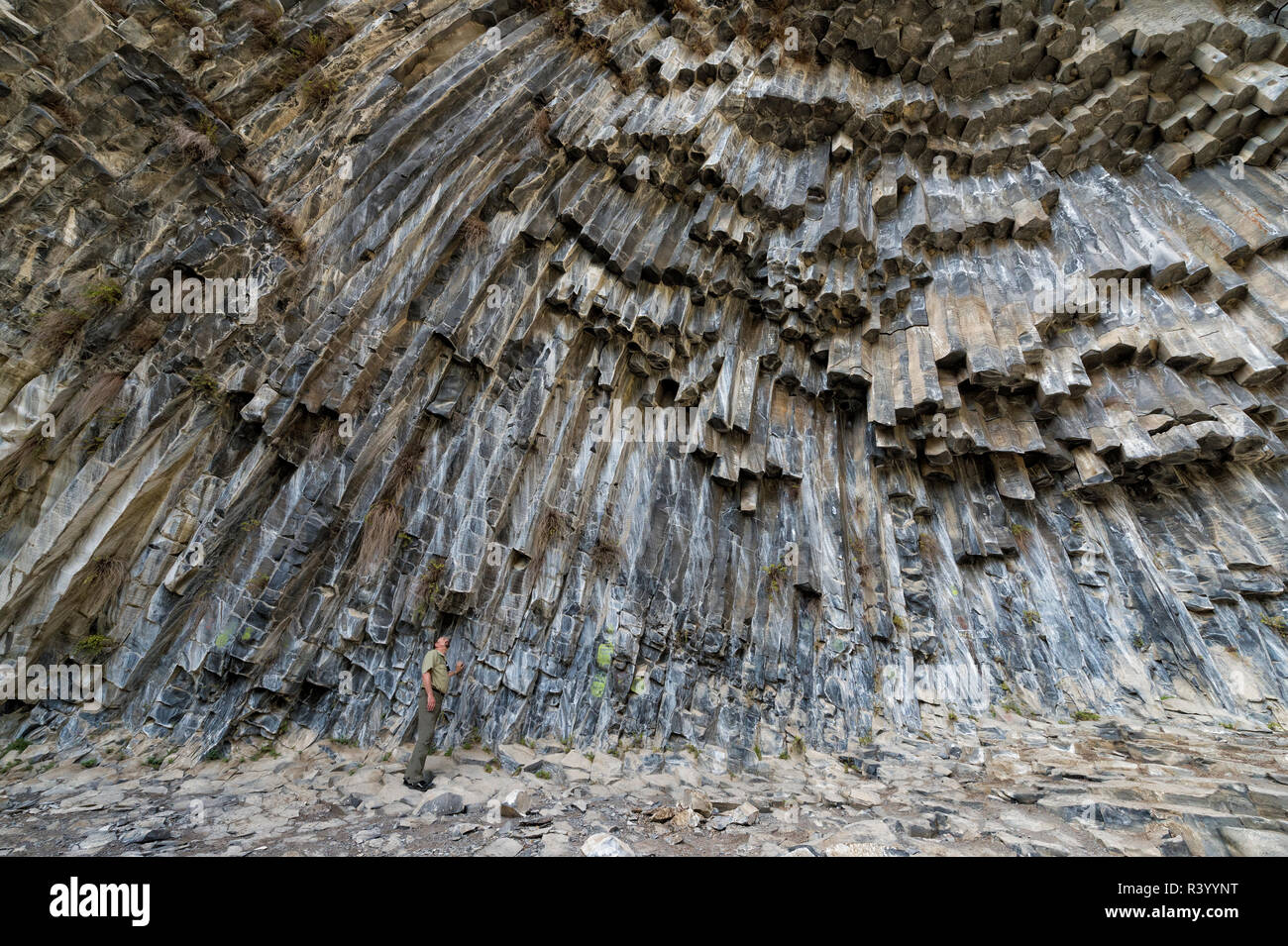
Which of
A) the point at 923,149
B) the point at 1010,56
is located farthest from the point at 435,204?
the point at 1010,56

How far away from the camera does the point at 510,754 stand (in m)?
7.90

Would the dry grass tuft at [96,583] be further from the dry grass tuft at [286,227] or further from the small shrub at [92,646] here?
the dry grass tuft at [286,227]

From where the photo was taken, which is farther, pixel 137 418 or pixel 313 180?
pixel 313 180

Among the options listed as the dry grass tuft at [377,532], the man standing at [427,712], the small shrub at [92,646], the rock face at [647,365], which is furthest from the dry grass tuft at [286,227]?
the man standing at [427,712]

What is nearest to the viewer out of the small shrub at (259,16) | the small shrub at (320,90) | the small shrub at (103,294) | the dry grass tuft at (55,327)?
the dry grass tuft at (55,327)

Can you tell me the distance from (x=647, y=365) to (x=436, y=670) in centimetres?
667

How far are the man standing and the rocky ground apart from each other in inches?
7.8

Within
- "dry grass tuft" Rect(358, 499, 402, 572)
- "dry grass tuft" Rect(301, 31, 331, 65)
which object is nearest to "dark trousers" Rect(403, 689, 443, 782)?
"dry grass tuft" Rect(358, 499, 402, 572)

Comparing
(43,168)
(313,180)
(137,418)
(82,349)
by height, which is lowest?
(137,418)

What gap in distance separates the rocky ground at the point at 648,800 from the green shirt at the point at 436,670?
1.17m

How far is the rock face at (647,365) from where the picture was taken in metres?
7.85

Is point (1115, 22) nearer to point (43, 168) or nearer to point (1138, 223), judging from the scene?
point (1138, 223)
